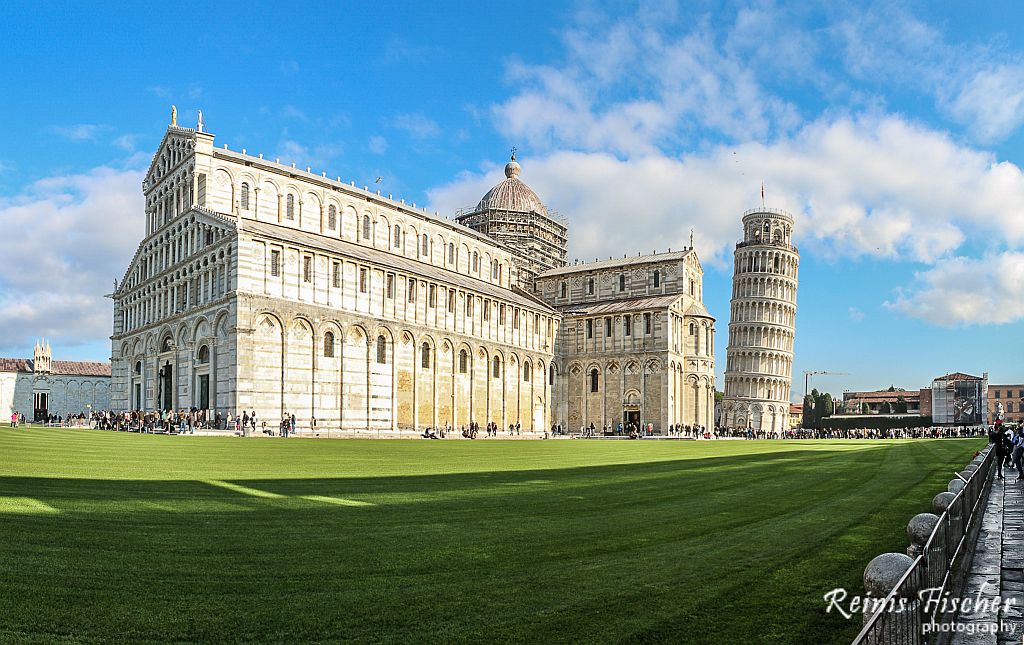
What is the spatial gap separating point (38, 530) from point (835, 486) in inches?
624

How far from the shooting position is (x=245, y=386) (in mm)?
46625

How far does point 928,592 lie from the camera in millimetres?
6039

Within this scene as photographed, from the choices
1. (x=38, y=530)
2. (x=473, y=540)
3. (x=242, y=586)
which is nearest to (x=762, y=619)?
(x=473, y=540)

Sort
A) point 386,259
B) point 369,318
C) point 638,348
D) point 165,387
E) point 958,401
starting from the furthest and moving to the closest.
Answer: point 958,401, point 638,348, point 386,259, point 165,387, point 369,318

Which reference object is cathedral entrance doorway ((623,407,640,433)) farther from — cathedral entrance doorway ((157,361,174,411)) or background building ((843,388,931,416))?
background building ((843,388,931,416))

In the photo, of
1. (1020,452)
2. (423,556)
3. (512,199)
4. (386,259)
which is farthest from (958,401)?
(423,556)

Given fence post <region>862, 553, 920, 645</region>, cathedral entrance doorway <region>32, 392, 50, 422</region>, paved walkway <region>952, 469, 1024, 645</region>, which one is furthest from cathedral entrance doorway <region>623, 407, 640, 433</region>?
fence post <region>862, 553, 920, 645</region>

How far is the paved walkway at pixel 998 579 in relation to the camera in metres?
6.48

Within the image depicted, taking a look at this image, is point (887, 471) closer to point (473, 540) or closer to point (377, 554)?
point (473, 540)

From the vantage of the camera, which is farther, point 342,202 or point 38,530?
point 342,202

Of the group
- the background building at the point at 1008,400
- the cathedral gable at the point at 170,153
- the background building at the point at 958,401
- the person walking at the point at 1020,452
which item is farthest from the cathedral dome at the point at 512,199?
the background building at the point at 1008,400

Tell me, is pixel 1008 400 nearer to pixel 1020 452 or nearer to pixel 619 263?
pixel 619 263

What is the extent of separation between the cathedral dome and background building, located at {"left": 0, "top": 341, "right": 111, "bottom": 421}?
48.5 m

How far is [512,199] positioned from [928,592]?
8673 centimetres
